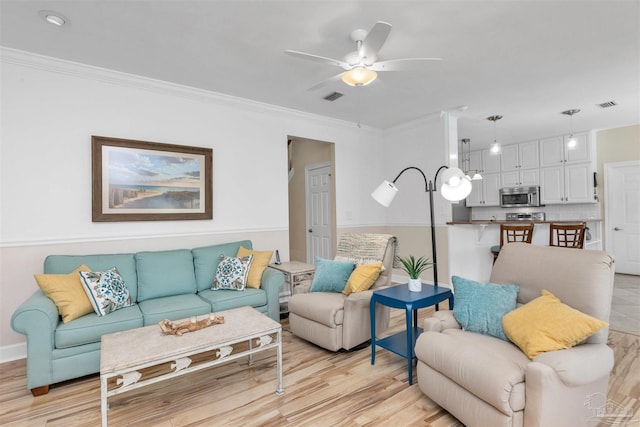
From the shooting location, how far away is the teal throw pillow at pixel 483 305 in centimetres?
200

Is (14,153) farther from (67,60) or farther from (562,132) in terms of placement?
(562,132)

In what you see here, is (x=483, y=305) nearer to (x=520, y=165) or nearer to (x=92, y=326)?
(x=92, y=326)

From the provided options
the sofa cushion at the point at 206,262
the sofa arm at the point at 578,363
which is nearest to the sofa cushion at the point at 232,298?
the sofa cushion at the point at 206,262

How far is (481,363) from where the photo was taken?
1643 millimetres

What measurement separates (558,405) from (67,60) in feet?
14.2

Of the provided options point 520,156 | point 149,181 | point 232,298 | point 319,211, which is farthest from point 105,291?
point 520,156

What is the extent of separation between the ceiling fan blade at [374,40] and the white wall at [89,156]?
2163 mm

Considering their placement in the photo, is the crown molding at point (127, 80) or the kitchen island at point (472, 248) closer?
the crown molding at point (127, 80)

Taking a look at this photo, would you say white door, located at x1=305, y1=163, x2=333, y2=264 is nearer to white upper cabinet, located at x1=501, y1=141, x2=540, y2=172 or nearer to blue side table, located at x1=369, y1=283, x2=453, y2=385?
blue side table, located at x1=369, y1=283, x2=453, y2=385

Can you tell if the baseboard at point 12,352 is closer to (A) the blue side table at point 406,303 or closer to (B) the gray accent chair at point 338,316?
(B) the gray accent chair at point 338,316

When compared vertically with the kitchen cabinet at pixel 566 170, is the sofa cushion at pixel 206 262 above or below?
below

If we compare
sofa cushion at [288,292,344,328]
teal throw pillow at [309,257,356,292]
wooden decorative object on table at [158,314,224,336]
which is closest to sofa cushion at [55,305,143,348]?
wooden decorative object on table at [158,314,224,336]

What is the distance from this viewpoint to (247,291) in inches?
124

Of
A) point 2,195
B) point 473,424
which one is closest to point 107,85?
point 2,195
